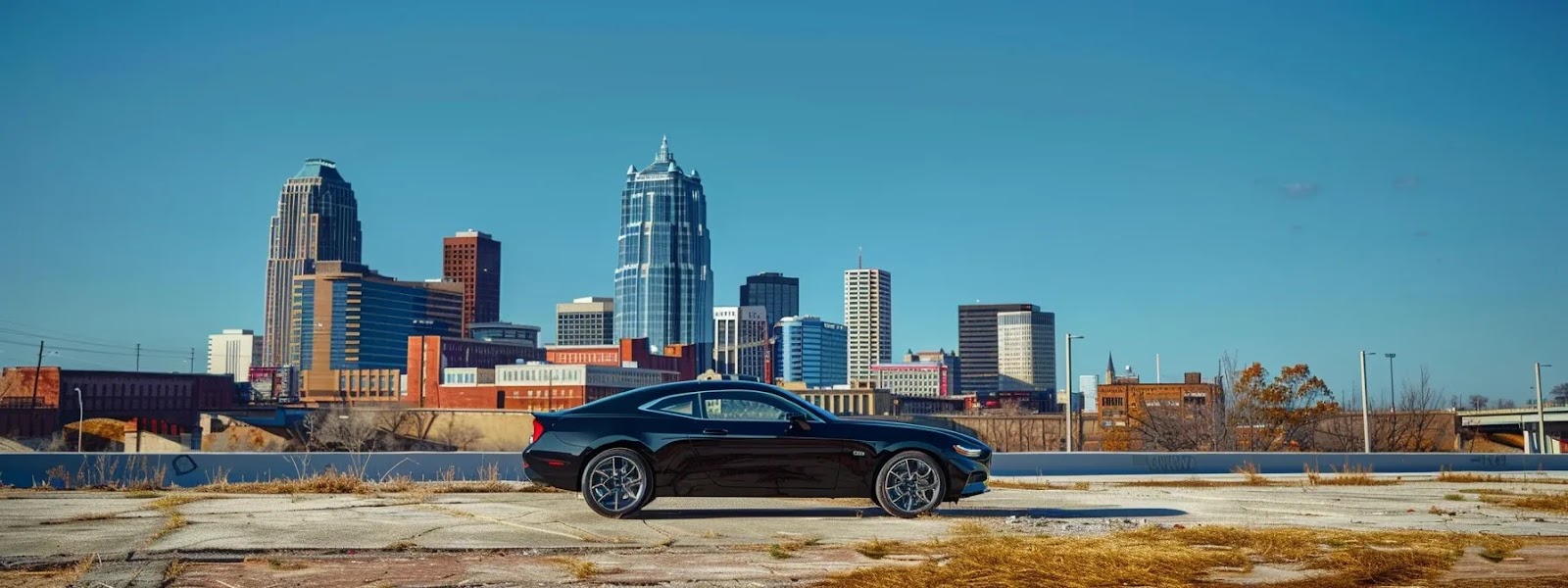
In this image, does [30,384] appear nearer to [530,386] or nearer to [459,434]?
[459,434]

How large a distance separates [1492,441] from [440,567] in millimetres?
102284

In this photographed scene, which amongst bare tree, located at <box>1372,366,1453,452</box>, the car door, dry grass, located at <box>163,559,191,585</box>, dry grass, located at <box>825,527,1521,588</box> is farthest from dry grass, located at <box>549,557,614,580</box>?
bare tree, located at <box>1372,366,1453,452</box>

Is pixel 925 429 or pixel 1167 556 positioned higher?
pixel 925 429

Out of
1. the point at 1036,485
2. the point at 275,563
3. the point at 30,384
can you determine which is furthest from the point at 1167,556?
the point at 30,384

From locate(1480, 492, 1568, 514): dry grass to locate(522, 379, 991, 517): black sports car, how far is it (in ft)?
22.5

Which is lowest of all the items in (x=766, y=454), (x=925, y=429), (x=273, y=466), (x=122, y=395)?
(x=273, y=466)

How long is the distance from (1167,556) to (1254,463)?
20900mm

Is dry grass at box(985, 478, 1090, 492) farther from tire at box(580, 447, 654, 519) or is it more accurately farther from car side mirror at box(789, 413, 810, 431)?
tire at box(580, 447, 654, 519)

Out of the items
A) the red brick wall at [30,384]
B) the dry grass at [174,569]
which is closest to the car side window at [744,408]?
the dry grass at [174,569]

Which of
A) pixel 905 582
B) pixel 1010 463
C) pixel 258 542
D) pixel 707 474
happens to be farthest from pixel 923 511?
pixel 1010 463

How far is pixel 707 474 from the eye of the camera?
12.0 m

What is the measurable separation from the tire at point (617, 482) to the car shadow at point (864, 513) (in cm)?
21

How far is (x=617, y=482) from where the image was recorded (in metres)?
12.0

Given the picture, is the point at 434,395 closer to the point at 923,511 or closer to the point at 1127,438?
the point at 1127,438
